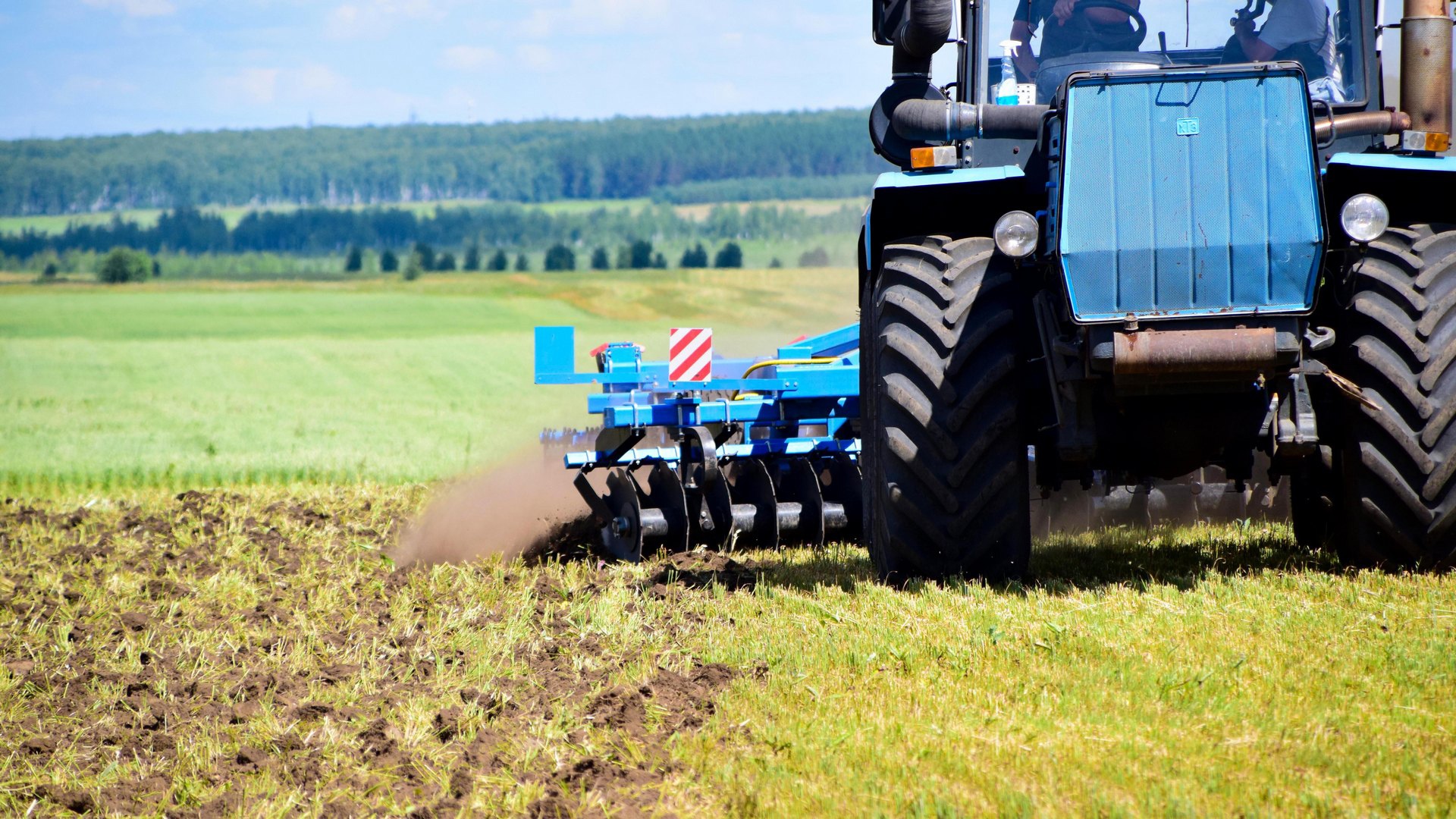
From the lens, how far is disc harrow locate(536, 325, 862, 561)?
835 centimetres

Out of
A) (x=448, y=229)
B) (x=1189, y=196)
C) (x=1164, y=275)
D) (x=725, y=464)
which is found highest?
(x=448, y=229)

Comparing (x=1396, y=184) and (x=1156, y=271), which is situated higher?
(x=1396, y=184)

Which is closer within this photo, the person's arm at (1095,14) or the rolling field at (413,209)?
the person's arm at (1095,14)

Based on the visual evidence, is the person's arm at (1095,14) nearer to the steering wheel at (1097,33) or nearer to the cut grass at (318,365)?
the steering wheel at (1097,33)

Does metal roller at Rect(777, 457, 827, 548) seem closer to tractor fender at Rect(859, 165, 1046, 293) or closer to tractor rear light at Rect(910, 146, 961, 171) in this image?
tractor fender at Rect(859, 165, 1046, 293)

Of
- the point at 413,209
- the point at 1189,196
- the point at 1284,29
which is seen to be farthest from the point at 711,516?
the point at 413,209

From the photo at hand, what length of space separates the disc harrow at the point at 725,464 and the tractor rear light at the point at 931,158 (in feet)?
8.80

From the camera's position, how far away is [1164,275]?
5.38 meters

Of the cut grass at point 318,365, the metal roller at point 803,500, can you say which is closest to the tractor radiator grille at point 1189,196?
the metal roller at point 803,500

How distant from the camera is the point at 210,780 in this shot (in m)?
4.27

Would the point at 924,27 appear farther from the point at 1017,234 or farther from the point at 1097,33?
the point at 1097,33

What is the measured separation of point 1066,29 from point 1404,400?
2305 mm

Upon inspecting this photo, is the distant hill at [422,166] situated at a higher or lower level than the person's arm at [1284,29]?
higher

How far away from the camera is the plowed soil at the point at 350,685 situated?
13.6 ft
